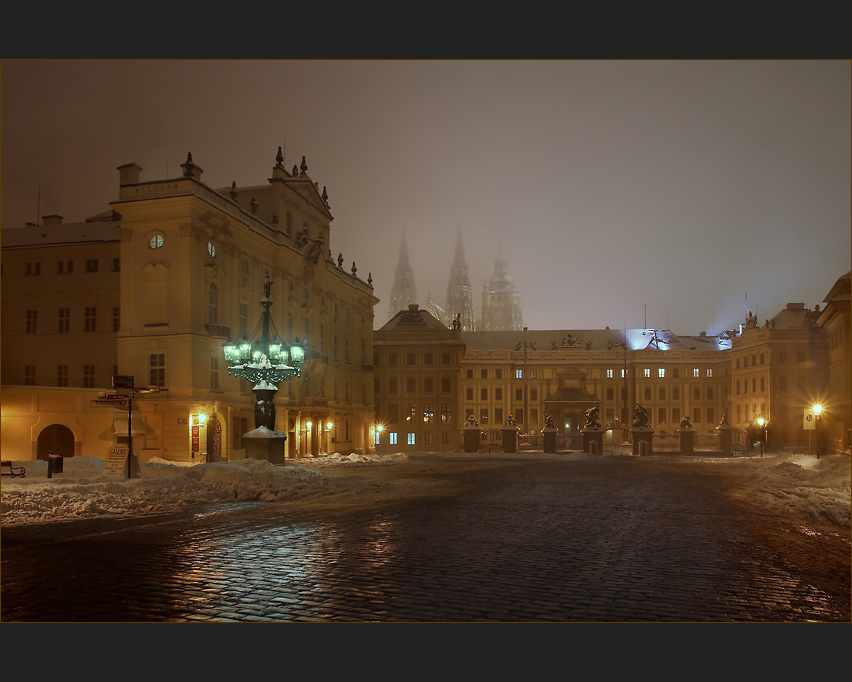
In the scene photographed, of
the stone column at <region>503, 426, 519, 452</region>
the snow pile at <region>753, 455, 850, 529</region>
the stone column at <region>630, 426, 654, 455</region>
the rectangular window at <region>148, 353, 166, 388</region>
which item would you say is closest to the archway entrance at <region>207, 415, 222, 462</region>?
the rectangular window at <region>148, 353, 166, 388</region>

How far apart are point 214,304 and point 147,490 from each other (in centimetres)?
2093

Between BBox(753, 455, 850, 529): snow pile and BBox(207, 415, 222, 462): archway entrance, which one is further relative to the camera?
BBox(207, 415, 222, 462): archway entrance

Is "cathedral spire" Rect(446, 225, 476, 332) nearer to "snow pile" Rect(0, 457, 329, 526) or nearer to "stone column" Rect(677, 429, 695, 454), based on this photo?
"snow pile" Rect(0, 457, 329, 526)

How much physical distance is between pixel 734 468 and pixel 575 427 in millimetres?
57935

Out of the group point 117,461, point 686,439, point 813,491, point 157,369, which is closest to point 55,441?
point 157,369

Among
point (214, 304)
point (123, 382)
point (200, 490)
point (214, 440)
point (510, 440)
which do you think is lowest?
point (510, 440)

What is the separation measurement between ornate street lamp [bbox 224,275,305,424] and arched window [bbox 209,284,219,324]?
312 inches

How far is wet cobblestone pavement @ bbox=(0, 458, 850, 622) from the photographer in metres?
8.34

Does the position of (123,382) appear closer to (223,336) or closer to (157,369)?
(157,369)

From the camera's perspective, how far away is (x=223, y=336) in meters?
38.2

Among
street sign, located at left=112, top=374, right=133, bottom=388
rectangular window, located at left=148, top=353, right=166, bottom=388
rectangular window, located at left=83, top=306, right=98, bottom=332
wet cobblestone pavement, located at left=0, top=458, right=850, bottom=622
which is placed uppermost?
rectangular window, located at left=83, top=306, right=98, bottom=332

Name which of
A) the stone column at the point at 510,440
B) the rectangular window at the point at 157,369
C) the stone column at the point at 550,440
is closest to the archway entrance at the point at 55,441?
the rectangular window at the point at 157,369

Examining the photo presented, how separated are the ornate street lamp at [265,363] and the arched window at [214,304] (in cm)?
791

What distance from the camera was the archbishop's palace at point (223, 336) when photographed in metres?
34.6
